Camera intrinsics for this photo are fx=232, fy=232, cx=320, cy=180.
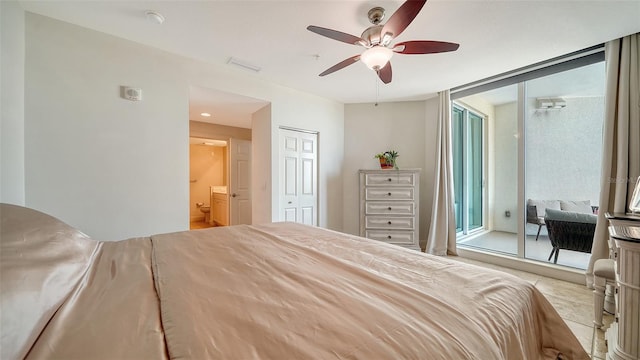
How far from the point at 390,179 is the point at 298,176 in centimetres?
148

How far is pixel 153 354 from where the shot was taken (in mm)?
525

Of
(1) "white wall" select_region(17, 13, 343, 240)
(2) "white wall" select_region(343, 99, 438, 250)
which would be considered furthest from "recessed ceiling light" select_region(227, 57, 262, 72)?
(2) "white wall" select_region(343, 99, 438, 250)

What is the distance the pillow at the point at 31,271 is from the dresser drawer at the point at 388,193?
3.25 metres

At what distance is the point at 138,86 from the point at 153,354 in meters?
2.74

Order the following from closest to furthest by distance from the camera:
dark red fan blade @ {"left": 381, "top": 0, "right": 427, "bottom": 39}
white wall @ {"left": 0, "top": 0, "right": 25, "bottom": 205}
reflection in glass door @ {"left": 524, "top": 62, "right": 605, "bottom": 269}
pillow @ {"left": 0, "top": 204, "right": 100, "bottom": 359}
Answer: pillow @ {"left": 0, "top": 204, "right": 100, "bottom": 359} < dark red fan blade @ {"left": 381, "top": 0, "right": 427, "bottom": 39} < white wall @ {"left": 0, "top": 0, "right": 25, "bottom": 205} < reflection in glass door @ {"left": 524, "top": 62, "right": 605, "bottom": 269}

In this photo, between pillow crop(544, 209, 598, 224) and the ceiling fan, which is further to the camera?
pillow crop(544, 209, 598, 224)

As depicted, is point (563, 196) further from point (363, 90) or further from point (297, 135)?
point (297, 135)

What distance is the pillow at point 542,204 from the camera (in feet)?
9.78

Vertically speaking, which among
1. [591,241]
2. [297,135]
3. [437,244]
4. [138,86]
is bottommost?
[437,244]

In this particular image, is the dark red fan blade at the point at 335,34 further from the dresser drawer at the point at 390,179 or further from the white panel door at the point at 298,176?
the dresser drawer at the point at 390,179

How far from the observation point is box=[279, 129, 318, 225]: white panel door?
11.9ft

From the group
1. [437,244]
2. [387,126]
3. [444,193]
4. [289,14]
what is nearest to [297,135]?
[387,126]

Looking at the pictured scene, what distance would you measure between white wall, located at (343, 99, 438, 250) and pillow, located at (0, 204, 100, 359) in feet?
12.1

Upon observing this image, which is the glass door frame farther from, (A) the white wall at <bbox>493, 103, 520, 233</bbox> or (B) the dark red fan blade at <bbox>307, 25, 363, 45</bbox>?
Answer: (B) the dark red fan blade at <bbox>307, 25, 363, 45</bbox>
